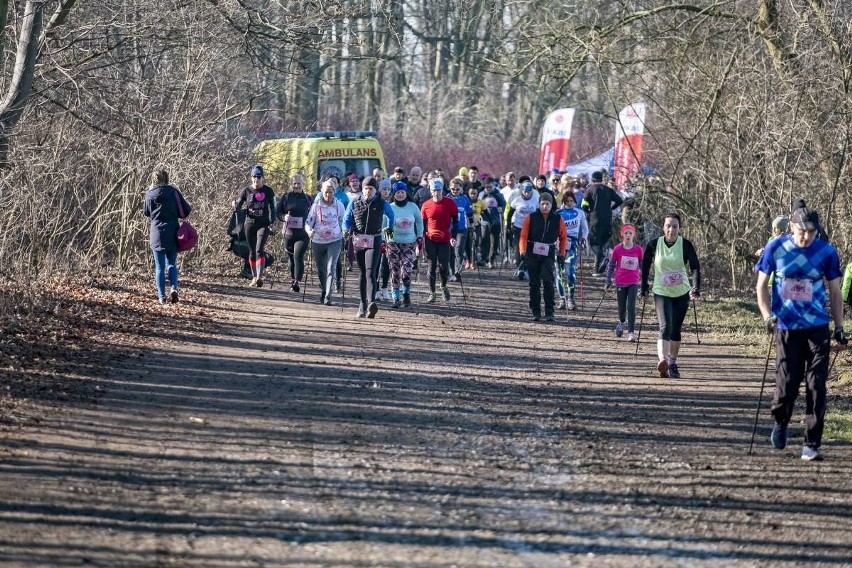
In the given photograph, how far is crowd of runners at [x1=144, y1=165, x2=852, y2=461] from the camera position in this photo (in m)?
9.29

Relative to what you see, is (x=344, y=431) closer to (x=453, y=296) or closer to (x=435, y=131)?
(x=453, y=296)

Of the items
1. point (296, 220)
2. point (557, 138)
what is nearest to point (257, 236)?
point (296, 220)

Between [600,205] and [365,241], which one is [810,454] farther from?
[600,205]

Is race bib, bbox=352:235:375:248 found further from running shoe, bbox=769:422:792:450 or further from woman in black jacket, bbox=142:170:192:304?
running shoe, bbox=769:422:792:450

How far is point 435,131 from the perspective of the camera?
57.2 meters

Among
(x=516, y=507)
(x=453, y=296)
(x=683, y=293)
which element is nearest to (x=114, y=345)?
(x=683, y=293)

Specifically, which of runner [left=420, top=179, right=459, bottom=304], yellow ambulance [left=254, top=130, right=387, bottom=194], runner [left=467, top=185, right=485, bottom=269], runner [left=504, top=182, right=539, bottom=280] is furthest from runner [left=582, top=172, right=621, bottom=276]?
runner [left=420, top=179, right=459, bottom=304]

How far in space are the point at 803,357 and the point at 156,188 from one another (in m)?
9.89

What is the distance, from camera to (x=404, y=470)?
814 centimetres

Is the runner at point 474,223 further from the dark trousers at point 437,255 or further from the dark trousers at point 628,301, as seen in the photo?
the dark trousers at point 628,301

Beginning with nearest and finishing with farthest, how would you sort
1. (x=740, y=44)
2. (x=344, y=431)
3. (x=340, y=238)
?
(x=344, y=431) < (x=340, y=238) < (x=740, y=44)

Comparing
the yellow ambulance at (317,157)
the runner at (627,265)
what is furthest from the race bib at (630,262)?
the yellow ambulance at (317,157)

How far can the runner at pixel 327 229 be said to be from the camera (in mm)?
18203

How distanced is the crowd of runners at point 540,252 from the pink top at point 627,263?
0.05ft
